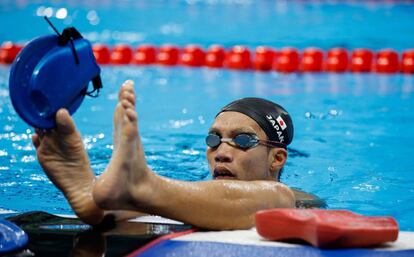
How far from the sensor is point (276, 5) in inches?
529

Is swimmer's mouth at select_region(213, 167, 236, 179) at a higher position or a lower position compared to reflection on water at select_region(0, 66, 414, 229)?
higher

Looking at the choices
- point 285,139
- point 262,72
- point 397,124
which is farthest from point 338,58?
point 285,139

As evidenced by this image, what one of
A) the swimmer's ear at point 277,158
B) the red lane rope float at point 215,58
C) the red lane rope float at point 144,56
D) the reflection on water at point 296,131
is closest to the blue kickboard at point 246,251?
the swimmer's ear at point 277,158

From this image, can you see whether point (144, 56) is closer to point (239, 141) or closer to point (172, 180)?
point (239, 141)

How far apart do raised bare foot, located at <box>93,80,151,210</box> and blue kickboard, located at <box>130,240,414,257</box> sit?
0.68 feet

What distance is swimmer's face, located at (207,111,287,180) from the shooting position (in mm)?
3266

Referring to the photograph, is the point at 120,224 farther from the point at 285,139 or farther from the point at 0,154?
the point at 0,154

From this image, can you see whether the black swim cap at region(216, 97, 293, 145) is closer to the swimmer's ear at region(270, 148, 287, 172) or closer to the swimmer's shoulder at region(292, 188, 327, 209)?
the swimmer's ear at region(270, 148, 287, 172)

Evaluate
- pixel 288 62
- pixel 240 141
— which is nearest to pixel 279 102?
pixel 288 62

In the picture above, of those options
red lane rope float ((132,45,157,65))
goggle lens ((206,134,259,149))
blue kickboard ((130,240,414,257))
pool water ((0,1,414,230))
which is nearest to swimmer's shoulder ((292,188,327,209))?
pool water ((0,1,414,230))

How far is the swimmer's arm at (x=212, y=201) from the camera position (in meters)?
2.80

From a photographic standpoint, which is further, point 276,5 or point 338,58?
point 276,5

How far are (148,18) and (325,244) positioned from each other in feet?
32.3

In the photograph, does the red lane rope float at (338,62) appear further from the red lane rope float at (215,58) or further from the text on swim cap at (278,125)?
the text on swim cap at (278,125)
